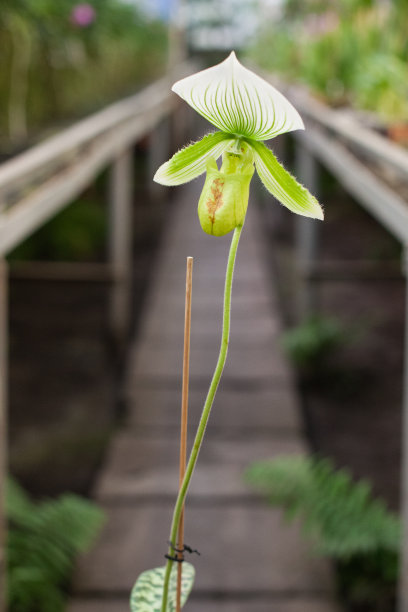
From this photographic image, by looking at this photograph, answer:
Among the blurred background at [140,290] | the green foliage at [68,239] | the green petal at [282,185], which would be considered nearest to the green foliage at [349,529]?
the blurred background at [140,290]

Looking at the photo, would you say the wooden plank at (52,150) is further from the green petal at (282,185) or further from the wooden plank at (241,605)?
the wooden plank at (241,605)

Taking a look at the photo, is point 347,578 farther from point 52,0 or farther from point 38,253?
point 52,0

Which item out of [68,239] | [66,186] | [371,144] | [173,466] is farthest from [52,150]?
[68,239]

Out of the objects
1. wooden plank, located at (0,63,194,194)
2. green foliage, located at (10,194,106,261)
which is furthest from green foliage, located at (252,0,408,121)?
green foliage, located at (10,194,106,261)

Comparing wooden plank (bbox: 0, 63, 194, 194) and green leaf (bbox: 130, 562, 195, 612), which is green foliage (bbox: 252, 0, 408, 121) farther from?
green leaf (bbox: 130, 562, 195, 612)

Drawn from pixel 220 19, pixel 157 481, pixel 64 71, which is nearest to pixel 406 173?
pixel 157 481

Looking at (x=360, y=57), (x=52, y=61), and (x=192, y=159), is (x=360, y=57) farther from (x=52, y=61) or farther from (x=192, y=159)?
(x=192, y=159)
